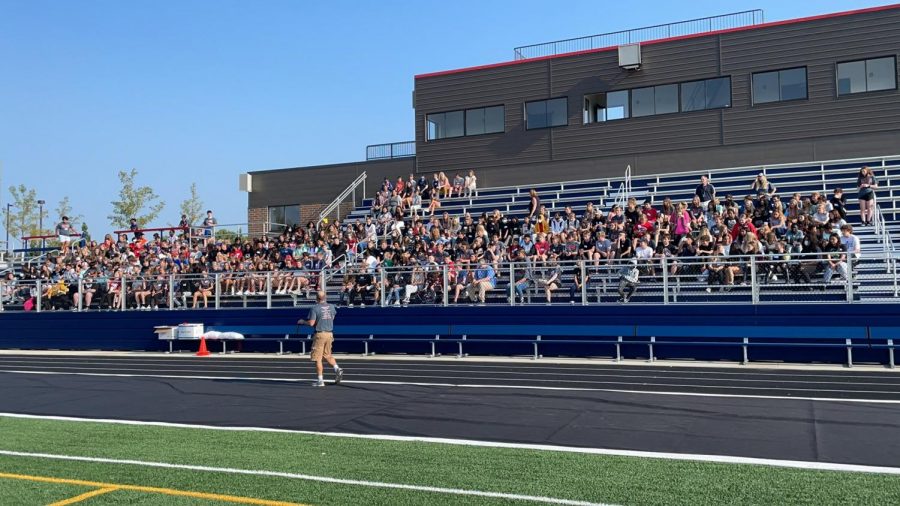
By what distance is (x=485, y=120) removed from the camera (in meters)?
34.5

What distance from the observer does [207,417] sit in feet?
40.6

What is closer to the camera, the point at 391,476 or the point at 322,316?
the point at 391,476

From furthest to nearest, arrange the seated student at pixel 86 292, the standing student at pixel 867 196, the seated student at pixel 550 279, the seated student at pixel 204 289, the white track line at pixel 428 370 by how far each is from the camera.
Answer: the seated student at pixel 86 292 < the seated student at pixel 204 289 < the standing student at pixel 867 196 < the seated student at pixel 550 279 < the white track line at pixel 428 370

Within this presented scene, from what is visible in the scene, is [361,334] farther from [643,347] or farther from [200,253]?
[200,253]

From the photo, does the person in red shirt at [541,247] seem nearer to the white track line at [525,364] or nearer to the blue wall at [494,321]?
the blue wall at [494,321]

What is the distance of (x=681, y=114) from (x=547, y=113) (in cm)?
528

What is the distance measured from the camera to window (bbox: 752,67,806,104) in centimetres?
2920

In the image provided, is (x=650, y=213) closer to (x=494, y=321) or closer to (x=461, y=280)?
(x=494, y=321)

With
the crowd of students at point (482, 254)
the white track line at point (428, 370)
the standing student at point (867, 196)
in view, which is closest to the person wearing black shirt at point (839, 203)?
the crowd of students at point (482, 254)

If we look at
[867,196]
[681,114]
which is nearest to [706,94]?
[681,114]

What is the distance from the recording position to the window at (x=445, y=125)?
1380 inches

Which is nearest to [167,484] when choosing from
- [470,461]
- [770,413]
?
[470,461]

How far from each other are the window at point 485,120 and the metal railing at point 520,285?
479 inches

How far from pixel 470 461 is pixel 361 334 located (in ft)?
47.6
